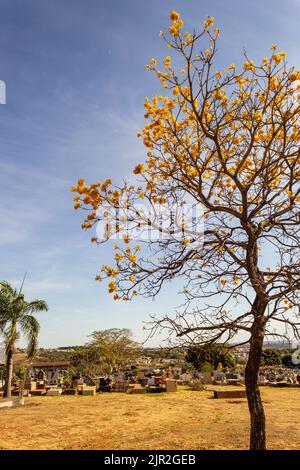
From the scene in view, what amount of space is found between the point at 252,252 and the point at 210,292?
3.53 ft

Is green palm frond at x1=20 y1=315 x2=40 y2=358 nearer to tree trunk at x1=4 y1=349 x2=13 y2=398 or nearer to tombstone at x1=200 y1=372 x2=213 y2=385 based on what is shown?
tree trunk at x1=4 y1=349 x2=13 y2=398

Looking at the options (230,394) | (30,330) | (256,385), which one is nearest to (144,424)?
(256,385)

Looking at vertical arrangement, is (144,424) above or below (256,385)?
below

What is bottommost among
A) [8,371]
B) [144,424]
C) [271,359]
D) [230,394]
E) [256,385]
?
[271,359]

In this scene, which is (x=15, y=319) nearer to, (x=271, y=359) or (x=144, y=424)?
(x=144, y=424)

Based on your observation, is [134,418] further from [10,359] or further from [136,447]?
[10,359]

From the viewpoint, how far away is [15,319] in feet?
68.2

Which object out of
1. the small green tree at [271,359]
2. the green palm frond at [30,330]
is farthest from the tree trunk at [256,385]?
the green palm frond at [30,330]

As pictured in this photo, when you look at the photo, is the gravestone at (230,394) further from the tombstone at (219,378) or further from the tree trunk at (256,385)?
the tree trunk at (256,385)

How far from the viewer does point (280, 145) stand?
6.56 m

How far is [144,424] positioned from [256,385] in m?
7.39

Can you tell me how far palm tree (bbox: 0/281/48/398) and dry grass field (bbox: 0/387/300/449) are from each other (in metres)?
3.13
